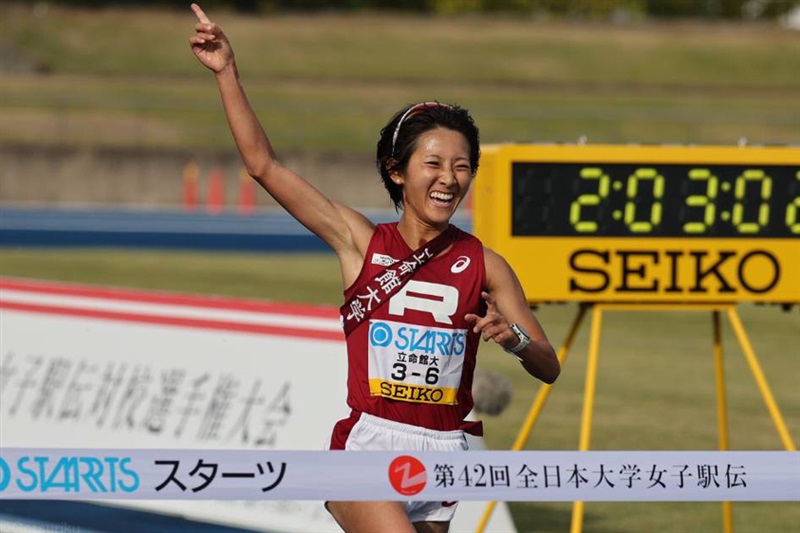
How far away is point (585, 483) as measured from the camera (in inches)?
195

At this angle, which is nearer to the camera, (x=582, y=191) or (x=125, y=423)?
(x=582, y=191)

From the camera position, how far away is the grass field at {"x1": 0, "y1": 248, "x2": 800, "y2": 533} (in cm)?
982

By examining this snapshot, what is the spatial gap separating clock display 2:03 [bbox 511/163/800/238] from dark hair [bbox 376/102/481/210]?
8.21ft

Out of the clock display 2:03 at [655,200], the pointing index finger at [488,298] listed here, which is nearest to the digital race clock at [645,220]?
the clock display 2:03 at [655,200]

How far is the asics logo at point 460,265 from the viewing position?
5023 mm

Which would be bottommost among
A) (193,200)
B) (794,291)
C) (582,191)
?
(193,200)

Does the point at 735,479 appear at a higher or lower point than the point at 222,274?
higher

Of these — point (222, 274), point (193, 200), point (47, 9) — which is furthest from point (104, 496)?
point (47, 9)

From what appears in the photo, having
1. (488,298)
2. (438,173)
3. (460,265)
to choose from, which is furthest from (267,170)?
(488,298)

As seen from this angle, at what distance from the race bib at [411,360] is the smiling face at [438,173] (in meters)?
0.33

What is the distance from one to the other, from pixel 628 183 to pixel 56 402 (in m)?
3.68

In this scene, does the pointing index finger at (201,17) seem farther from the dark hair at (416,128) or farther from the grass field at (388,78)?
the grass field at (388,78)

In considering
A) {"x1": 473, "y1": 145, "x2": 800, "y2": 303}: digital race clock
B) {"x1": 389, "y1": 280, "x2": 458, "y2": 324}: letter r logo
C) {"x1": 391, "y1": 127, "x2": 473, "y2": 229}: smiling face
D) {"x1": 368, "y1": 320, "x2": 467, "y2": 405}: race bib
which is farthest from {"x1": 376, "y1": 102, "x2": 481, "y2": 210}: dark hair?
{"x1": 473, "y1": 145, "x2": 800, "y2": 303}: digital race clock

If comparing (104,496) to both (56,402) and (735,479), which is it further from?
(56,402)
